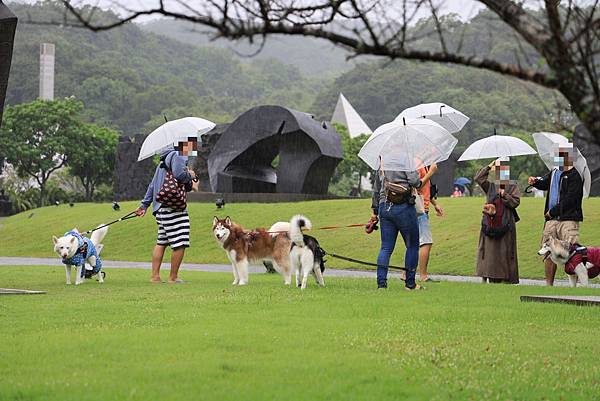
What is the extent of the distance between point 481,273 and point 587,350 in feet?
23.7

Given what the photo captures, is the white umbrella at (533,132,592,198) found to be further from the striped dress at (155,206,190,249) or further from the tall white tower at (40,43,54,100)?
the tall white tower at (40,43,54,100)

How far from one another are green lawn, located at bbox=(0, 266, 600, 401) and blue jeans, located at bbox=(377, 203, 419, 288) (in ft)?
2.70

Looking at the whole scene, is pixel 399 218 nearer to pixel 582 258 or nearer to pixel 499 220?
pixel 499 220

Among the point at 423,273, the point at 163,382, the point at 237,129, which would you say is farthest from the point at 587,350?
the point at 237,129

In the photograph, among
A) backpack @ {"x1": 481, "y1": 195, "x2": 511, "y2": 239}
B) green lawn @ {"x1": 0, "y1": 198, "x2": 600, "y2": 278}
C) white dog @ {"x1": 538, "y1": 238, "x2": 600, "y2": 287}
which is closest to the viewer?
white dog @ {"x1": 538, "y1": 238, "x2": 600, "y2": 287}

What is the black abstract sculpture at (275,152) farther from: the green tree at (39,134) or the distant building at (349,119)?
the distant building at (349,119)

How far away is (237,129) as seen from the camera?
3167 centimetres

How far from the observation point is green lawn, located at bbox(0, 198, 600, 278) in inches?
820

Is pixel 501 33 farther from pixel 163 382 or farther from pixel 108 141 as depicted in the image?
pixel 108 141

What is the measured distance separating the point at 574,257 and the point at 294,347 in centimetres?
765

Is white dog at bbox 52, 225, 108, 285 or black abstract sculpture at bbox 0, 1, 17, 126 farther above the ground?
black abstract sculpture at bbox 0, 1, 17, 126

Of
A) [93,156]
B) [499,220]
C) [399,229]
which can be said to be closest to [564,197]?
[499,220]

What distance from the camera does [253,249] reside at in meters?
13.6

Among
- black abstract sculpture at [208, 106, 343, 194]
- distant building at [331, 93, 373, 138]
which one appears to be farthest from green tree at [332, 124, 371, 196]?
black abstract sculpture at [208, 106, 343, 194]
